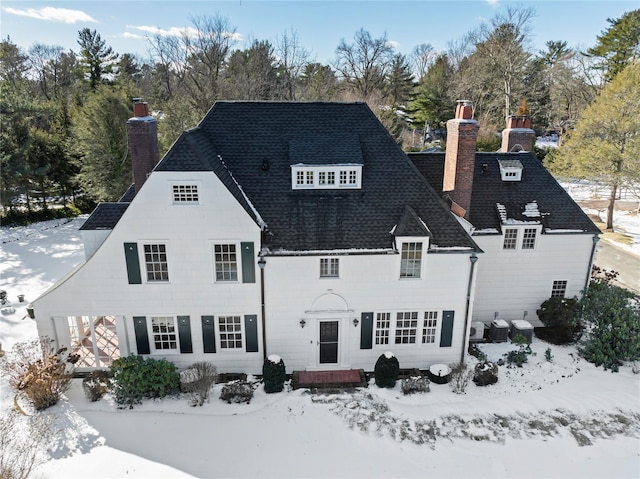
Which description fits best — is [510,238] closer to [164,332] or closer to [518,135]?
[518,135]

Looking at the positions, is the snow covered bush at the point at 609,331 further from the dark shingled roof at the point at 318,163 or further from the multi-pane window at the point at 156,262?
the multi-pane window at the point at 156,262

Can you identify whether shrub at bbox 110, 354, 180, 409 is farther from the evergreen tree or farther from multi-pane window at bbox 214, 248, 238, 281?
the evergreen tree

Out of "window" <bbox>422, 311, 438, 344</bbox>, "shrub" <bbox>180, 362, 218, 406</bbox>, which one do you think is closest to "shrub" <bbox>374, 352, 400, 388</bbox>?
"window" <bbox>422, 311, 438, 344</bbox>

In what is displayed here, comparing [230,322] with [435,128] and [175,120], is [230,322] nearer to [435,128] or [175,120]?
[175,120]

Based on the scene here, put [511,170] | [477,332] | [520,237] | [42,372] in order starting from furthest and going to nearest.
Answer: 1. [511,170]
2. [520,237]
3. [477,332]
4. [42,372]

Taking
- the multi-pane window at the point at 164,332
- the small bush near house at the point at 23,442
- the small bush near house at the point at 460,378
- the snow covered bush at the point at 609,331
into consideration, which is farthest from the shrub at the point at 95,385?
the snow covered bush at the point at 609,331

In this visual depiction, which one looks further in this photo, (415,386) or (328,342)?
(328,342)

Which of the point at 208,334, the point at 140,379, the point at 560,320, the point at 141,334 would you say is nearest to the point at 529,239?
the point at 560,320
